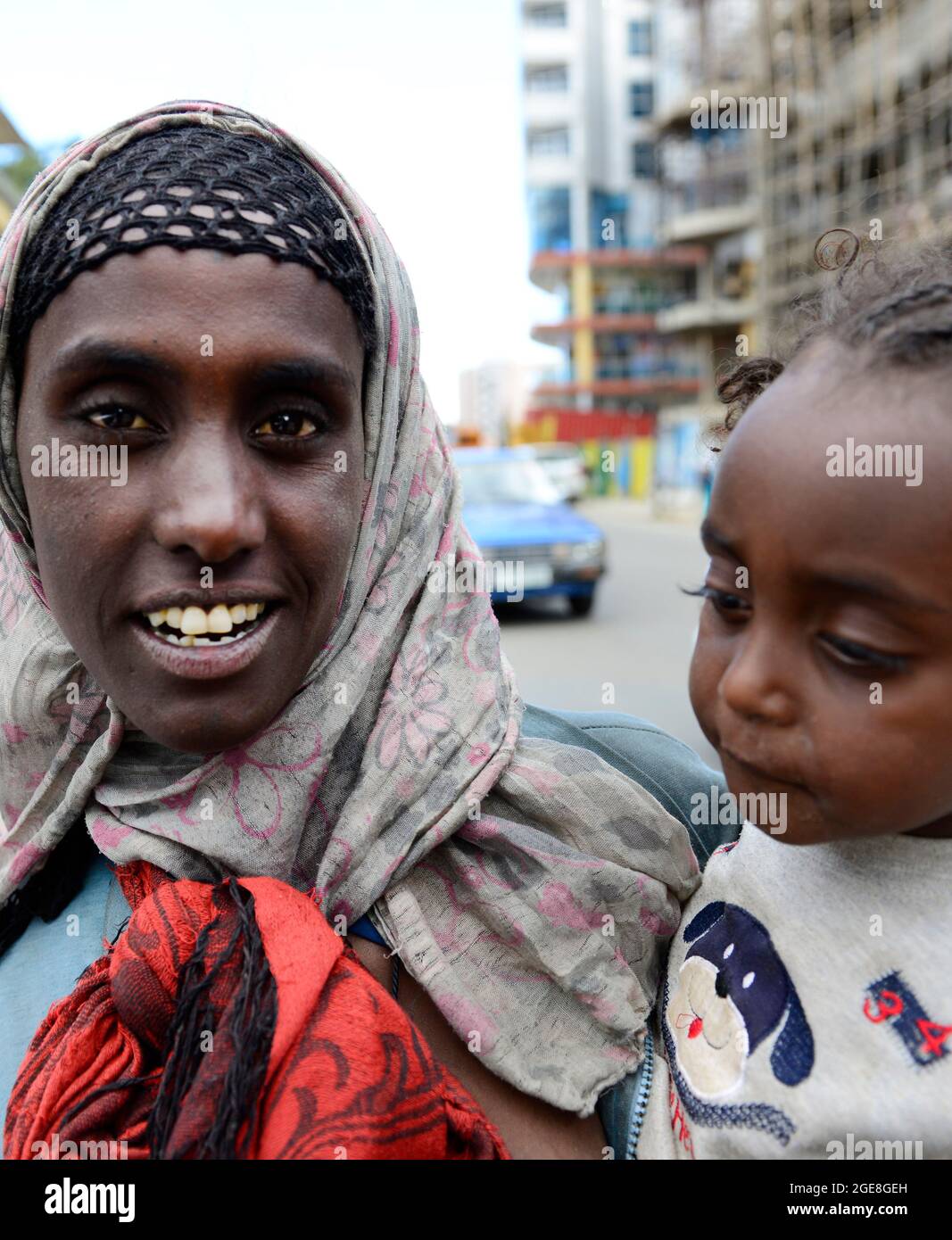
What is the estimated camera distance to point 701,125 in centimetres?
4178

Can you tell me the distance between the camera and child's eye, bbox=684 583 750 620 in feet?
4.04

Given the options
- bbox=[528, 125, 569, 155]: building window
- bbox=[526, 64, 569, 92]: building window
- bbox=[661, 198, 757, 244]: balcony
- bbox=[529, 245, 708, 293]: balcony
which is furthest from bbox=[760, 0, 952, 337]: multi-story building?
bbox=[526, 64, 569, 92]: building window

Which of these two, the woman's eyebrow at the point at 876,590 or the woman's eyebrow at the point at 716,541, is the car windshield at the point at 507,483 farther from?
the woman's eyebrow at the point at 876,590

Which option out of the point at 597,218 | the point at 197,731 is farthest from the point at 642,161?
the point at 197,731

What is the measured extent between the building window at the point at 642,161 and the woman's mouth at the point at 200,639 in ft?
180

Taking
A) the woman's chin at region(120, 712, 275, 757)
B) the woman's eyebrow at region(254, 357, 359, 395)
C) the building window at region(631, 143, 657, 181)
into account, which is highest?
the building window at region(631, 143, 657, 181)

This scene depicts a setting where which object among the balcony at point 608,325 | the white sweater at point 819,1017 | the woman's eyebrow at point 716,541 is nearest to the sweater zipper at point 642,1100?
the white sweater at point 819,1017

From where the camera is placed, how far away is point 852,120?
93.6 ft

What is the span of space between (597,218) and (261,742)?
5843cm

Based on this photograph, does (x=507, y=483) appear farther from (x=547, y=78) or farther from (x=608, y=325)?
(x=547, y=78)

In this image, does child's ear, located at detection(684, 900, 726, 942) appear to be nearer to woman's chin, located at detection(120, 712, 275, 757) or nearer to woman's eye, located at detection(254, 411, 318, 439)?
woman's chin, located at detection(120, 712, 275, 757)

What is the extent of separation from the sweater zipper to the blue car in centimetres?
861
